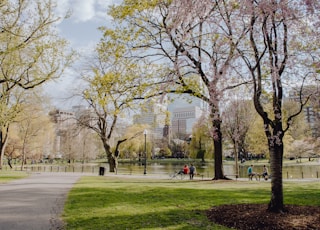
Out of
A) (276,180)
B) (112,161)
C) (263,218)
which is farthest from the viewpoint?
(112,161)

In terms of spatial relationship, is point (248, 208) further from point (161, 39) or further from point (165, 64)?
point (161, 39)

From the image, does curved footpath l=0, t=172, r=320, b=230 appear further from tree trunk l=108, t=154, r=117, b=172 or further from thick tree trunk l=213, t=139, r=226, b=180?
tree trunk l=108, t=154, r=117, b=172

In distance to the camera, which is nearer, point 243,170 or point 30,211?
point 30,211

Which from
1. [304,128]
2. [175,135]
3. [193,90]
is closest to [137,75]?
[193,90]

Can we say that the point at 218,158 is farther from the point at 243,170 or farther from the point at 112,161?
the point at 243,170

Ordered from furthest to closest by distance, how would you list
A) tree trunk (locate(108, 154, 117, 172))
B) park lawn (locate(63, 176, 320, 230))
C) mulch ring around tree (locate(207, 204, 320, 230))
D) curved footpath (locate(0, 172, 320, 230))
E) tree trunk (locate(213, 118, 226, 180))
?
1. tree trunk (locate(108, 154, 117, 172))
2. tree trunk (locate(213, 118, 226, 180))
3. curved footpath (locate(0, 172, 320, 230))
4. park lawn (locate(63, 176, 320, 230))
5. mulch ring around tree (locate(207, 204, 320, 230))

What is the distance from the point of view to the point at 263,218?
7289mm

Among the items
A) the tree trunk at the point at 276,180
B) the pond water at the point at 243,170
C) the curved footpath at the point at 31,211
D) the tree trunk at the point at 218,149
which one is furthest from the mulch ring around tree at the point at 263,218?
the pond water at the point at 243,170

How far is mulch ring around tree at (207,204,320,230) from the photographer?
6.70 metres

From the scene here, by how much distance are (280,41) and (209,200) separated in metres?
5.75

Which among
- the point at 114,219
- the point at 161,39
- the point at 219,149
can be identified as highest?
the point at 161,39

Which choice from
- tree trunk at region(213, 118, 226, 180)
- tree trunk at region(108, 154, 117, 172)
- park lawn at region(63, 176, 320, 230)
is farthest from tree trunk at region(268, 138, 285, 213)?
tree trunk at region(108, 154, 117, 172)

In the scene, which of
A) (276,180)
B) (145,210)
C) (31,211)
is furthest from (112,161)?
(276,180)

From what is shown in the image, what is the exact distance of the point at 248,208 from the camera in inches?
339
